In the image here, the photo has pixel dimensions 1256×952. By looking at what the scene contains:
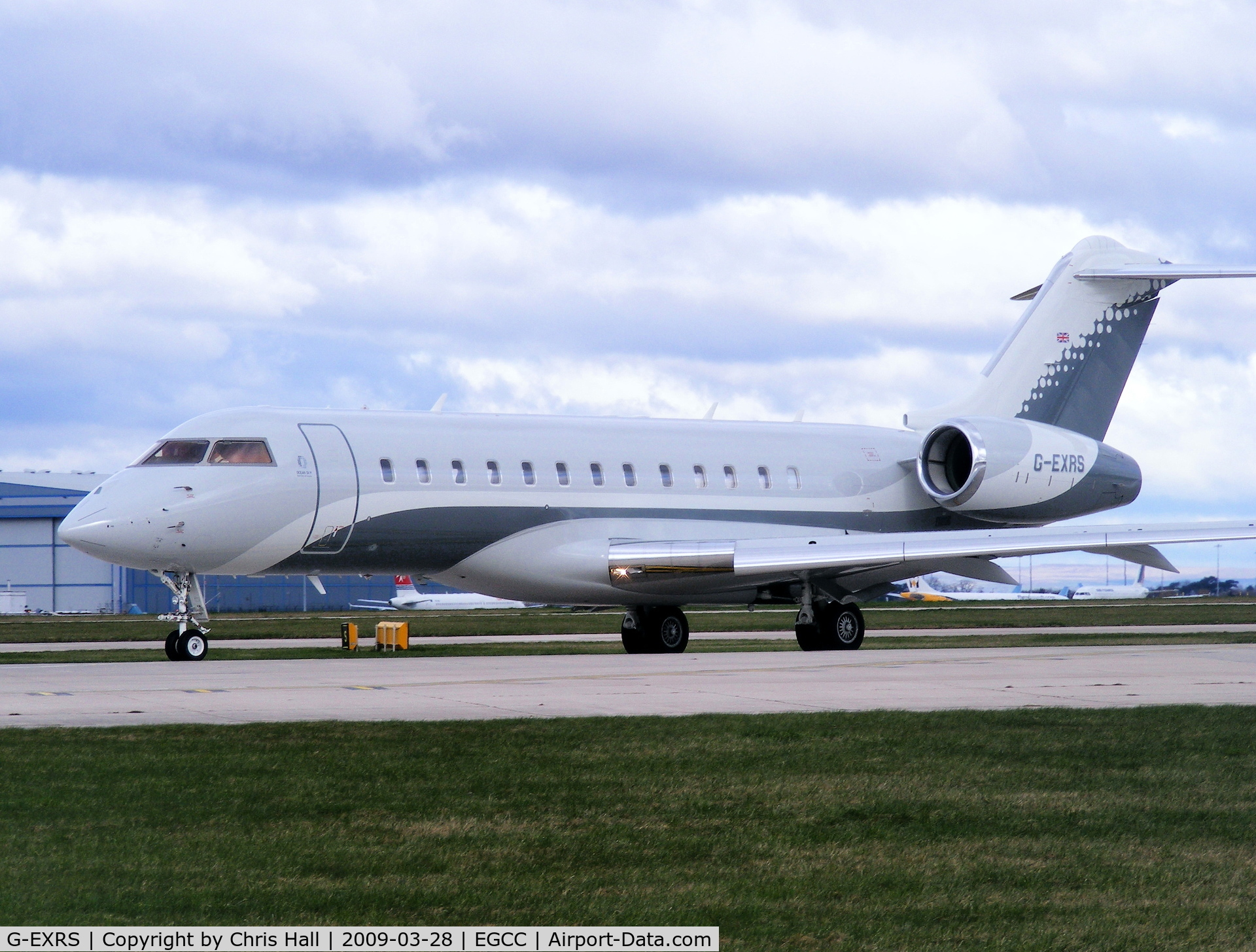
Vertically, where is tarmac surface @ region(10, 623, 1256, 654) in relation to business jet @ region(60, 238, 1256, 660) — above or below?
below

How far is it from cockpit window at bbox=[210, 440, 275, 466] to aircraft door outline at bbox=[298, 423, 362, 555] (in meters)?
0.75

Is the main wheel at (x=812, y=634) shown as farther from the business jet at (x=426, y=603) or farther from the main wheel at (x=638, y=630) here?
the business jet at (x=426, y=603)

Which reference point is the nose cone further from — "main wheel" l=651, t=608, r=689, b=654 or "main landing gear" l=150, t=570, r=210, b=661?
"main wheel" l=651, t=608, r=689, b=654

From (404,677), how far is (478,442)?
7.50 m

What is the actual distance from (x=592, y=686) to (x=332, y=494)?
8367 mm

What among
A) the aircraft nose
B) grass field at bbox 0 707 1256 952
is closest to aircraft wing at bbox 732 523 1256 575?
the aircraft nose

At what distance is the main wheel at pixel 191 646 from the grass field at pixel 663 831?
1162 centimetres

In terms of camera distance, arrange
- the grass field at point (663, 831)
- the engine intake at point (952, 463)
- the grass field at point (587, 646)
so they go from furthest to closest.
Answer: the engine intake at point (952, 463), the grass field at point (587, 646), the grass field at point (663, 831)

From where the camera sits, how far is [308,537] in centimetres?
2470

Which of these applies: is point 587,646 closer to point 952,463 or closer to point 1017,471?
point 952,463

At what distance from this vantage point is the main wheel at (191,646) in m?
24.1

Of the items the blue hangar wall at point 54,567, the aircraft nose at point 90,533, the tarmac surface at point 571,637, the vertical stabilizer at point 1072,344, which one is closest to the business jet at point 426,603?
the blue hangar wall at point 54,567

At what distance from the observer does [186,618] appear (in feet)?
79.8

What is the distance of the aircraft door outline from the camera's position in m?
24.6
